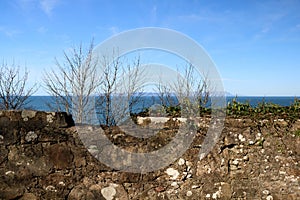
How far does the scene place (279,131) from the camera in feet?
9.96

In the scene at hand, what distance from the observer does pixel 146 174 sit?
2.98 m

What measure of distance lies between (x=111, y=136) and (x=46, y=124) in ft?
2.00

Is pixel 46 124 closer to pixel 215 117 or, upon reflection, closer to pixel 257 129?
pixel 215 117

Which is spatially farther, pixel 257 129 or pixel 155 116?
pixel 155 116

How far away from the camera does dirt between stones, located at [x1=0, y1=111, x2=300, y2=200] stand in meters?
2.88

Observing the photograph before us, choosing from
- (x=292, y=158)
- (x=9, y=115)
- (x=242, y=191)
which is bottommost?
(x=242, y=191)

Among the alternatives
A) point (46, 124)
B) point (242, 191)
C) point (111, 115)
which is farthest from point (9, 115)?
point (111, 115)

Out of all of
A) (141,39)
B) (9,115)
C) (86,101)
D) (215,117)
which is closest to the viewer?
(9,115)

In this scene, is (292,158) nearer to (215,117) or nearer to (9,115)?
(215,117)

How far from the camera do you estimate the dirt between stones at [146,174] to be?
2883mm

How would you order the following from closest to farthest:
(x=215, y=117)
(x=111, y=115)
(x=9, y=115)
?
1. (x=9, y=115)
2. (x=215, y=117)
3. (x=111, y=115)

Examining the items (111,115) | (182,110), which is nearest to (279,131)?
(182,110)

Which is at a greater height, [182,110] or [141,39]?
[141,39]

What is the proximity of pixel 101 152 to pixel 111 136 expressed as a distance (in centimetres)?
18
